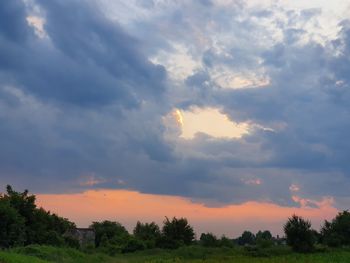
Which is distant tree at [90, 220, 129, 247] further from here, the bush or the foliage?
the foliage

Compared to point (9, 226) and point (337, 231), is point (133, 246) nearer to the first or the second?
Answer: point (9, 226)

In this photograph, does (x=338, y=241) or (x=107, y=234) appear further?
(x=107, y=234)

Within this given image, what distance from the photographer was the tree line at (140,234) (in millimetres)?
47875

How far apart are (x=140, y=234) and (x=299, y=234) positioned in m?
28.1

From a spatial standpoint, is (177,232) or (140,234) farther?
(140,234)

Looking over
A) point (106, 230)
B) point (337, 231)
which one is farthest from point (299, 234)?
point (106, 230)

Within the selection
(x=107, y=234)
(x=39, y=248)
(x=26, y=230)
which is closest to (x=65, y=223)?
(x=26, y=230)

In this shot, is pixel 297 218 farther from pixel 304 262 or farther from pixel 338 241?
pixel 304 262

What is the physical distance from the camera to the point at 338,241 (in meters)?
59.6

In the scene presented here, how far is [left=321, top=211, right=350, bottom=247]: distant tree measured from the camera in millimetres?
60062

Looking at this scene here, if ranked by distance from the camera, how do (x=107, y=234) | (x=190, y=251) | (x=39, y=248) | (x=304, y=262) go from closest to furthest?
(x=304, y=262)
(x=39, y=248)
(x=190, y=251)
(x=107, y=234)

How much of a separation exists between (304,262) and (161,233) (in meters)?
33.5

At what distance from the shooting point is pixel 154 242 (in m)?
66.7

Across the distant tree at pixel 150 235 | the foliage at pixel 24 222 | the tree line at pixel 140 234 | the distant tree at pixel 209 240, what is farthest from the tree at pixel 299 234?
the foliage at pixel 24 222
